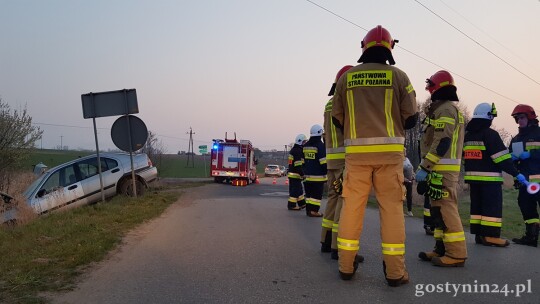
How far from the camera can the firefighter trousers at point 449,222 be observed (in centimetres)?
479

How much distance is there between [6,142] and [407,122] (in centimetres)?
1680

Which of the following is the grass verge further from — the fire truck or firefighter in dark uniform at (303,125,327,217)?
the fire truck

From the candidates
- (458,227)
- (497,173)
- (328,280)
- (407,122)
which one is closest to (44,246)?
(328,280)

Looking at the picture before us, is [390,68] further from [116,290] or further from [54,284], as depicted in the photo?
[54,284]

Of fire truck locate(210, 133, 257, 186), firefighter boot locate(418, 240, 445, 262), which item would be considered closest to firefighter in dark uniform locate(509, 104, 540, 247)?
firefighter boot locate(418, 240, 445, 262)

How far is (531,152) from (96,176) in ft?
34.6

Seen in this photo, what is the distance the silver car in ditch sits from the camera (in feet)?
35.2

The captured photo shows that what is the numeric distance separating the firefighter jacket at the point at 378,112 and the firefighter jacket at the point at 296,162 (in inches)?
270

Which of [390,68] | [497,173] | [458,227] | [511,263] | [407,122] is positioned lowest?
[511,263]

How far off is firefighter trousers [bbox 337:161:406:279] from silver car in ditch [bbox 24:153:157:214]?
27.6 ft

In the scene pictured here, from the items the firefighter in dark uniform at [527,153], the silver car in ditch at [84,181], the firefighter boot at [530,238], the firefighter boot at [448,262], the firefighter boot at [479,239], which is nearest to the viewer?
the firefighter boot at [448,262]

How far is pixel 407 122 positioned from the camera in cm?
429

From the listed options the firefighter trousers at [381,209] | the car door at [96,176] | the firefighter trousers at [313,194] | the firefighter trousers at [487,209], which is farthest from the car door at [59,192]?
the firefighter trousers at [487,209]

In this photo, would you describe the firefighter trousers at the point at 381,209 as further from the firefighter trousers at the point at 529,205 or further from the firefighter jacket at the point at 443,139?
the firefighter trousers at the point at 529,205
